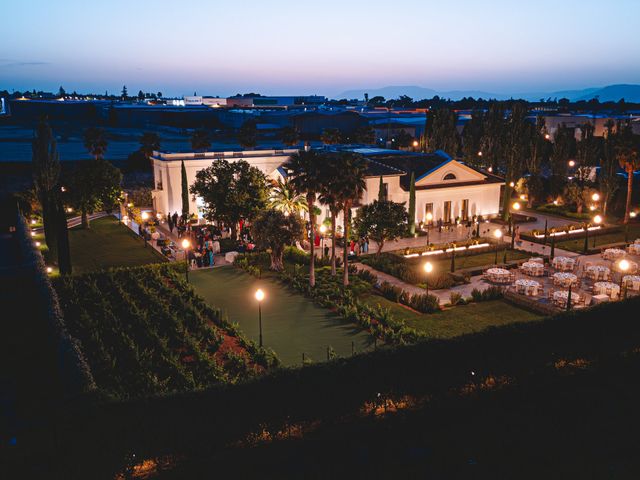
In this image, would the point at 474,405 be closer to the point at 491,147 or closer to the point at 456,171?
the point at 456,171

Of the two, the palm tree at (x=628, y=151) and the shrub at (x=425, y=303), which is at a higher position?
Answer: the palm tree at (x=628, y=151)

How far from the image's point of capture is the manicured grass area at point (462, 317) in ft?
75.9

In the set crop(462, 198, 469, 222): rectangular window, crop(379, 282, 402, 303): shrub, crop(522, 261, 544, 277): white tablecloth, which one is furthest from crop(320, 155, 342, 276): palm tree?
crop(462, 198, 469, 222): rectangular window

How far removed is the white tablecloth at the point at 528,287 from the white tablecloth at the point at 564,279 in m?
1.71

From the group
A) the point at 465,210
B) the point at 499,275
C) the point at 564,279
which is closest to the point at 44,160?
the point at 499,275

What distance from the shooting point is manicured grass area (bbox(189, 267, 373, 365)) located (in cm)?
2144

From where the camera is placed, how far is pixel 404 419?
15.4m

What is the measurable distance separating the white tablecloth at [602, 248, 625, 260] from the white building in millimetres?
12675

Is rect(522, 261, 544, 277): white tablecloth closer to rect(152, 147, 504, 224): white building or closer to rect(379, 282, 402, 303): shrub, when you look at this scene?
rect(379, 282, 402, 303): shrub


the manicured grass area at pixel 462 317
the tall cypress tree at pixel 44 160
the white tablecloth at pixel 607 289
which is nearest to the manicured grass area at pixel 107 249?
the tall cypress tree at pixel 44 160

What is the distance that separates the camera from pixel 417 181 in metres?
43.1

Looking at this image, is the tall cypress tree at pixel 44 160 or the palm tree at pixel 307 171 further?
the tall cypress tree at pixel 44 160

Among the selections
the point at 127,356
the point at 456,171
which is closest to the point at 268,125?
the point at 456,171

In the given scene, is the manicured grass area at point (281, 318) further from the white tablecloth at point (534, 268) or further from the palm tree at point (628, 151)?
the palm tree at point (628, 151)
